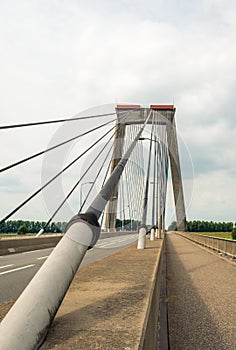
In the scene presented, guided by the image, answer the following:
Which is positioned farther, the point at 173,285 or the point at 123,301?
the point at 173,285

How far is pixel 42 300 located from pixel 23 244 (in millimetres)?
15601

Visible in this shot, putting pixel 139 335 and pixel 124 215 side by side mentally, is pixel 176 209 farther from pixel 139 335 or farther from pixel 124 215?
pixel 139 335

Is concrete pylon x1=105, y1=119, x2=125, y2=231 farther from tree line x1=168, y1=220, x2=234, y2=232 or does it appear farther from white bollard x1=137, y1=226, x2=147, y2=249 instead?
tree line x1=168, y1=220, x2=234, y2=232

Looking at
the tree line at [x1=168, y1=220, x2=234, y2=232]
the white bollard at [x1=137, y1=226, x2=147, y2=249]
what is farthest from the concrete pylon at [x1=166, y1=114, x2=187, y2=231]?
the tree line at [x1=168, y1=220, x2=234, y2=232]

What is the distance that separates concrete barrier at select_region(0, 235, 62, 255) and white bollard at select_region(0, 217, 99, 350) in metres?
12.1

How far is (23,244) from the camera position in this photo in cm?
1709

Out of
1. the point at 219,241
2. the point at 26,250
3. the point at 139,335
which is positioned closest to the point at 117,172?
the point at 139,335

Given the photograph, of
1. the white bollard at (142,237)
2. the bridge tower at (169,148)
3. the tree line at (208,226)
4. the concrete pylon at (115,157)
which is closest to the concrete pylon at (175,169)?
the bridge tower at (169,148)

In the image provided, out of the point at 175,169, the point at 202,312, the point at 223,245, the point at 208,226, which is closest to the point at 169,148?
the point at 175,169

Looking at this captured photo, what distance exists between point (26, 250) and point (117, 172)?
14608 mm

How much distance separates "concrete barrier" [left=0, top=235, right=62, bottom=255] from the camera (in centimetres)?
1446

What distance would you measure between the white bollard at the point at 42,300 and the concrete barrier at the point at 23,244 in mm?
12051

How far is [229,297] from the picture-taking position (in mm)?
7242

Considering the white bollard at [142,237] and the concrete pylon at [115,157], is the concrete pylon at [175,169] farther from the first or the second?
the white bollard at [142,237]
